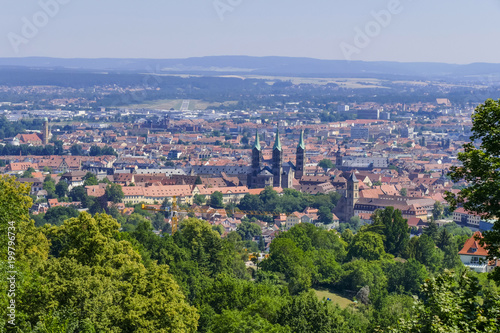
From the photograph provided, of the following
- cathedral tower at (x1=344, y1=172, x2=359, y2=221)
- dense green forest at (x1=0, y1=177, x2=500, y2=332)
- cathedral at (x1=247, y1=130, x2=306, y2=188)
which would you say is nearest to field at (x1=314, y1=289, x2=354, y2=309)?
dense green forest at (x1=0, y1=177, x2=500, y2=332)

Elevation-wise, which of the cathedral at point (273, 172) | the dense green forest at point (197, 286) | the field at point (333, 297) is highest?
the dense green forest at point (197, 286)

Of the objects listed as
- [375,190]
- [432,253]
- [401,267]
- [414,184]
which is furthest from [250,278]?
[414,184]

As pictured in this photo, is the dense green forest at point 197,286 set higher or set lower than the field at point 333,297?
higher

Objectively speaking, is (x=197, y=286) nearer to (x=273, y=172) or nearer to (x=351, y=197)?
(x=351, y=197)

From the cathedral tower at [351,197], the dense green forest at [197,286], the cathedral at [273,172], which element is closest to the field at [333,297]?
the dense green forest at [197,286]

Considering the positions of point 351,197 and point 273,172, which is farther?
point 273,172

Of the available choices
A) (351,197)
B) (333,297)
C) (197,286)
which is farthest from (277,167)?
(197,286)

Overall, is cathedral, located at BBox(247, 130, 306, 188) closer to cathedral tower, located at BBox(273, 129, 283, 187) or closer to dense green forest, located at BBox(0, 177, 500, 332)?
cathedral tower, located at BBox(273, 129, 283, 187)

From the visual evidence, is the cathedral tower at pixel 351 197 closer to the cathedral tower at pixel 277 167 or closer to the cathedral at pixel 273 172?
the cathedral at pixel 273 172
